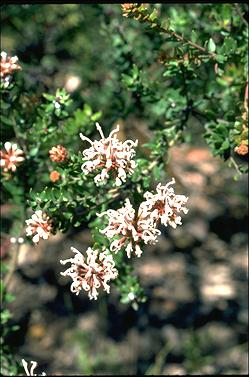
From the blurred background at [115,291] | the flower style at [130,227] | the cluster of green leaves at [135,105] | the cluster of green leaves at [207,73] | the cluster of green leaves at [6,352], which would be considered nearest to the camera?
the flower style at [130,227]

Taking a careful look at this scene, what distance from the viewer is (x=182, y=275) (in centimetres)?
468

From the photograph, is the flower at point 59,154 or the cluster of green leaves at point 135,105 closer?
the flower at point 59,154

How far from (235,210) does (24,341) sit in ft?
6.09

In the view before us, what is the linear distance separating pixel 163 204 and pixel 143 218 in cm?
7

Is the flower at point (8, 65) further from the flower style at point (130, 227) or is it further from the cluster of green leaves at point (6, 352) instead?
the cluster of green leaves at point (6, 352)

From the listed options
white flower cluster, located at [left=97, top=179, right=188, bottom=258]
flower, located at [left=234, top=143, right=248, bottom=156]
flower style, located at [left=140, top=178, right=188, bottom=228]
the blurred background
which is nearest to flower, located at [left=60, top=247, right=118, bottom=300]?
white flower cluster, located at [left=97, top=179, right=188, bottom=258]

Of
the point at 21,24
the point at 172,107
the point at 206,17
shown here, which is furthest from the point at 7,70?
the point at 21,24

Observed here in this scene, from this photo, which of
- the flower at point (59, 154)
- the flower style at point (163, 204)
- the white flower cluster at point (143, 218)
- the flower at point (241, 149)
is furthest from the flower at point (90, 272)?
the flower at point (241, 149)

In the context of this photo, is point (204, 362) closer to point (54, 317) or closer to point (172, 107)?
point (54, 317)

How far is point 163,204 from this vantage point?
5.91ft

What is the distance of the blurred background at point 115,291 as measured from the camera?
13.5 feet

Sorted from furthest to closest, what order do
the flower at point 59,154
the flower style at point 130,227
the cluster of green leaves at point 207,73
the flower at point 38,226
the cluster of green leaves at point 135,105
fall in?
1. the cluster of green leaves at point 207,73
2. the cluster of green leaves at point 135,105
3. the flower at point 59,154
4. the flower at point 38,226
5. the flower style at point 130,227

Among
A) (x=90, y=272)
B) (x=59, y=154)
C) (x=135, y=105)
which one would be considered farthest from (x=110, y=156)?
(x=135, y=105)

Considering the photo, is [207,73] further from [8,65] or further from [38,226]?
[38,226]
